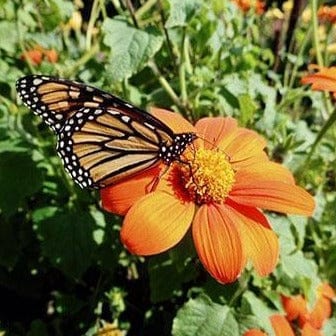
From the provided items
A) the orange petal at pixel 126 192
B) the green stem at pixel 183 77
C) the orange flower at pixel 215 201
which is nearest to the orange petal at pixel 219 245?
the orange flower at pixel 215 201

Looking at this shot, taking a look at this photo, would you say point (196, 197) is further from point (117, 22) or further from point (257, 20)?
point (257, 20)

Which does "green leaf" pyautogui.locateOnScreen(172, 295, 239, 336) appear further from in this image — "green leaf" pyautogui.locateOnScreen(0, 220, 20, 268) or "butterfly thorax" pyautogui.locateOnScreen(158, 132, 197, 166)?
"green leaf" pyautogui.locateOnScreen(0, 220, 20, 268)

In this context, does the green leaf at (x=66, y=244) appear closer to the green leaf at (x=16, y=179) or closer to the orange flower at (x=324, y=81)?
the green leaf at (x=16, y=179)

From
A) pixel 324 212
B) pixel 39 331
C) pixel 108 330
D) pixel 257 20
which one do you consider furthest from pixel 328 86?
pixel 257 20

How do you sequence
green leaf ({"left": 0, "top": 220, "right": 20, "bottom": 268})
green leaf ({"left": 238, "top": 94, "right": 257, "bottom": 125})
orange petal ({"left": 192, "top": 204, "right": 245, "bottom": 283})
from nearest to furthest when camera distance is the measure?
1. orange petal ({"left": 192, "top": 204, "right": 245, "bottom": 283})
2. green leaf ({"left": 238, "top": 94, "right": 257, "bottom": 125})
3. green leaf ({"left": 0, "top": 220, "right": 20, "bottom": 268})

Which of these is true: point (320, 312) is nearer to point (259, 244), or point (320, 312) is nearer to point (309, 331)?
point (309, 331)

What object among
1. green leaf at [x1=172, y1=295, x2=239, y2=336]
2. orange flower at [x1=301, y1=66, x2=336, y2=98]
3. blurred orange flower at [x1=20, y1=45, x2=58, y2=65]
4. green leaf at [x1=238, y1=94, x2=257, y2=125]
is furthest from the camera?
blurred orange flower at [x1=20, y1=45, x2=58, y2=65]

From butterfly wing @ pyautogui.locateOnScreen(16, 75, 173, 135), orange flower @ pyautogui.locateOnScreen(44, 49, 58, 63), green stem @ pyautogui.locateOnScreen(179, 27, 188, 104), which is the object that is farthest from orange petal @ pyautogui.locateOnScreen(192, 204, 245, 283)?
orange flower @ pyautogui.locateOnScreen(44, 49, 58, 63)
